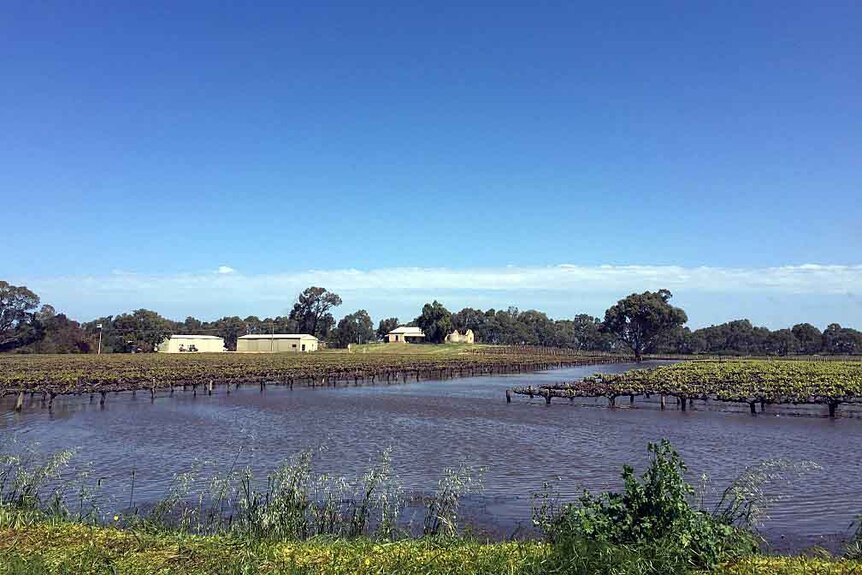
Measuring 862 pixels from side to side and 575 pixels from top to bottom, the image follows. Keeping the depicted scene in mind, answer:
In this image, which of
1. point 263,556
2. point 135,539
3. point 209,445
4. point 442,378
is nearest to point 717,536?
point 263,556

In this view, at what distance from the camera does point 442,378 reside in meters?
64.2

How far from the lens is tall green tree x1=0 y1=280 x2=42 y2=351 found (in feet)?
332

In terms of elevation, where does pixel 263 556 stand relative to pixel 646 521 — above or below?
below

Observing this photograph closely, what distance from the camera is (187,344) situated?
106938 millimetres

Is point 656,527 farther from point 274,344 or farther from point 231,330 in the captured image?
point 231,330

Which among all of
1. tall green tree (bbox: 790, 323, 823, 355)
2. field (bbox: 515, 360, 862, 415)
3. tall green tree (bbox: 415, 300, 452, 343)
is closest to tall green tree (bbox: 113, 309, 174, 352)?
tall green tree (bbox: 415, 300, 452, 343)

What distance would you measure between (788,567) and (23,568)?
812cm

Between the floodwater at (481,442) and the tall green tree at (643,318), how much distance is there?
91.1 metres

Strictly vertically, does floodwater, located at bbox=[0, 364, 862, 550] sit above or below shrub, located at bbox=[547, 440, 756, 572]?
below

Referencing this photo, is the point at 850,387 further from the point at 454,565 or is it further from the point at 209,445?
the point at 454,565

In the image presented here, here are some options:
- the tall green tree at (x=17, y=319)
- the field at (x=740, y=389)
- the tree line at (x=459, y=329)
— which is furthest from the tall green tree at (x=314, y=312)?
the field at (x=740, y=389)

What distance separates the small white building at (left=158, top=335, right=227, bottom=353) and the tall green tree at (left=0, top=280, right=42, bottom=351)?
65.1ft

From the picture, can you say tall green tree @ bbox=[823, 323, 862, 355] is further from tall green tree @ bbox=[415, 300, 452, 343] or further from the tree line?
tall green tree @ bbox=[415, 300, 452, 343]

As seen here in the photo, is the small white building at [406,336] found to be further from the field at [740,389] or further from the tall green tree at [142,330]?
the field at [740,389]
